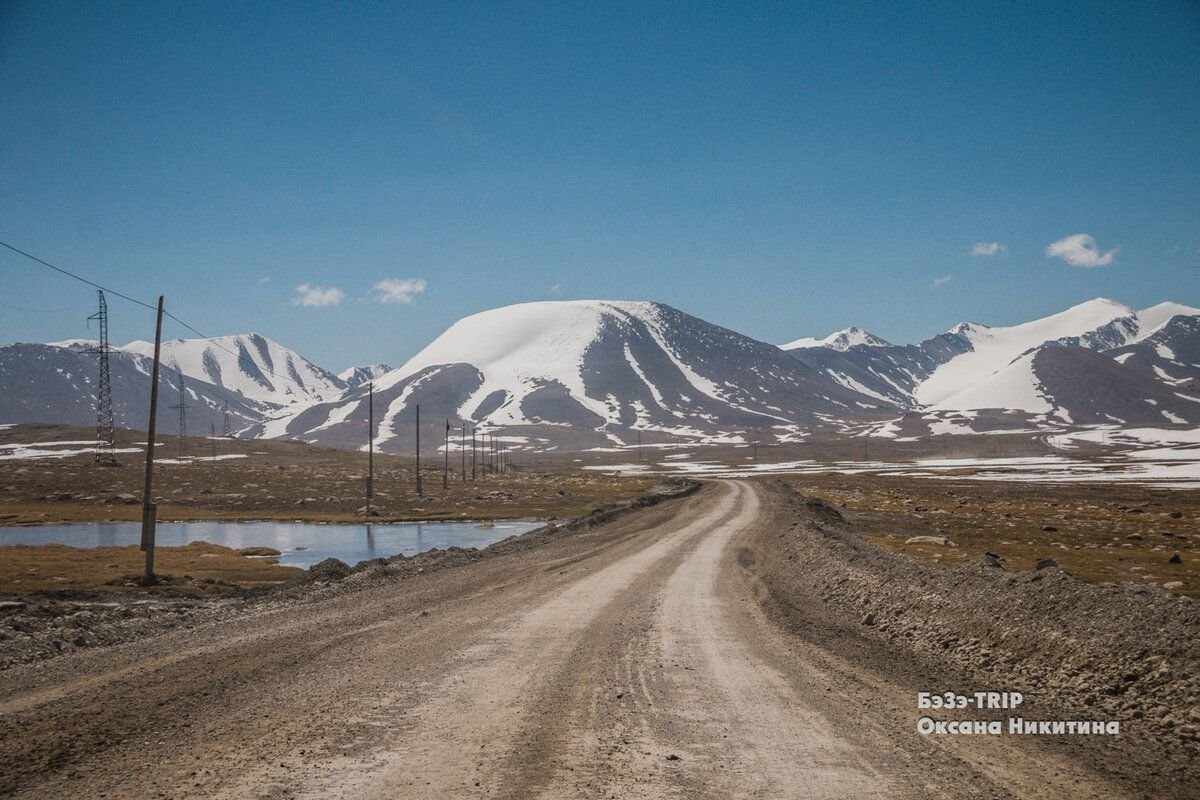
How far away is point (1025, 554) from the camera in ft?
113

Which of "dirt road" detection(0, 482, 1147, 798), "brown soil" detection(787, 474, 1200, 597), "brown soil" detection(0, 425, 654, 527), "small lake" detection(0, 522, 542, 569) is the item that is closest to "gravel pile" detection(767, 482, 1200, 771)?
"dirt road" detection(0, 482, 1147, 798)

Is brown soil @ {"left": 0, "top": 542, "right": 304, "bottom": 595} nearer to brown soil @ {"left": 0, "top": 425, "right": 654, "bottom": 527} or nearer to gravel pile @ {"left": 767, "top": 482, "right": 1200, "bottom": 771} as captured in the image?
gravel pile @ {"left": 767, "top": 482, "right": 1200, "bottom": 771}

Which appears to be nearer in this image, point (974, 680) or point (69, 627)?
point (974, 680)

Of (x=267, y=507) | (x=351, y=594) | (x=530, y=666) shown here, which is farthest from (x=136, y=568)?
(x=267, y=507)

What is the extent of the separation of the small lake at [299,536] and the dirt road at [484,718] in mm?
26016

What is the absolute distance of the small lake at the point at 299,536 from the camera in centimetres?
4628

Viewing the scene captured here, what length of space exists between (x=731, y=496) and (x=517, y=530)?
1017 inches

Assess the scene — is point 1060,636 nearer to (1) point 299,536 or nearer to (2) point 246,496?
(1) point 299,536

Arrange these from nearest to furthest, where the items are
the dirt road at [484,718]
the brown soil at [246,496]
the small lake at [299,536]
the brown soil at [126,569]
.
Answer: the dirt road at [484,718]
the brown soil at [126,569]
the small lake at [299,536]
the brown soil at [246,496]

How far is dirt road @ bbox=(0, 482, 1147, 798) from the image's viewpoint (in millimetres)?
8375

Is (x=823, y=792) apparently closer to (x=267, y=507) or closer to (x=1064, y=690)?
(x=1064, y=690)

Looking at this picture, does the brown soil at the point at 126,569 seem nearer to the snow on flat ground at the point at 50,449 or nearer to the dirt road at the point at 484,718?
the dirt road at the point at 484,718

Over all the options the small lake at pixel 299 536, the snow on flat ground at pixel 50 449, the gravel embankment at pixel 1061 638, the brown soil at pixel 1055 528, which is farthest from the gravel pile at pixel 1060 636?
the snow on flat ground at pixel 50 449

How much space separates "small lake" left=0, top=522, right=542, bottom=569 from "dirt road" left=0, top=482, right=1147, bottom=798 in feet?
85.4
